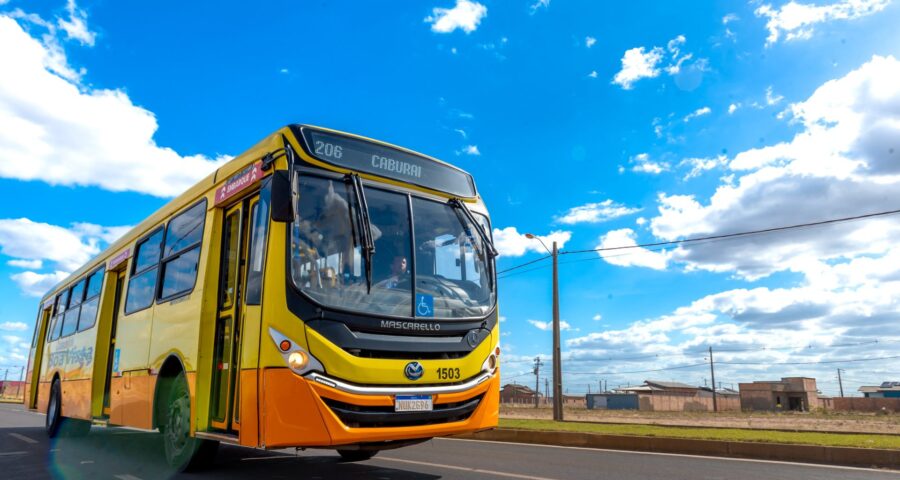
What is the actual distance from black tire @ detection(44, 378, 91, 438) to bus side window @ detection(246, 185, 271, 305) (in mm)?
9087

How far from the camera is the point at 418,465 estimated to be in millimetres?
8078

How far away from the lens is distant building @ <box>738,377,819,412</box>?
6625cm

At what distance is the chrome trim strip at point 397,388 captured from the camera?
5.22m

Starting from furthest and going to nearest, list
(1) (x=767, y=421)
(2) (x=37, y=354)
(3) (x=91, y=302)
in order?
(1) (x=767, y=421)
(2) (x=37, y=354)
(3) (x=91, y=302)

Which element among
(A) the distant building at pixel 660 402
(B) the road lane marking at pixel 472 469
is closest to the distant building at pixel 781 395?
(A) the distant building at pixel 660 402

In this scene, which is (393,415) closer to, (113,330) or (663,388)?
(113,330)

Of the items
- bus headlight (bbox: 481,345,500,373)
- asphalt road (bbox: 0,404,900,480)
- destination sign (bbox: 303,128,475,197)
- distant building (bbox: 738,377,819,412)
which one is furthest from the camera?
distant building (bbox: 738,377,819,412)

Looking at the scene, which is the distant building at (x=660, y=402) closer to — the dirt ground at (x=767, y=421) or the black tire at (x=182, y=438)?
the dirt ground at (x=767, y=421)

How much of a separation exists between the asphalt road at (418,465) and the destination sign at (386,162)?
3331 mm

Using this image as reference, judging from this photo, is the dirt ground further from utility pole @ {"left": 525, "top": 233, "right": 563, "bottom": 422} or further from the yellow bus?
the yellow bus

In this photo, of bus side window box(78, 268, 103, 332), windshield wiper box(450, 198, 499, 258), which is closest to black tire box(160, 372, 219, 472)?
windshield wiper box(450, 198, 499, 258)

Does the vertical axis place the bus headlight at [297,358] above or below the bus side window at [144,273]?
below

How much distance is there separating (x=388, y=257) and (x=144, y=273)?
16.0 feet

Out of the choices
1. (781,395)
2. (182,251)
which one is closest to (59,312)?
(182,251)
